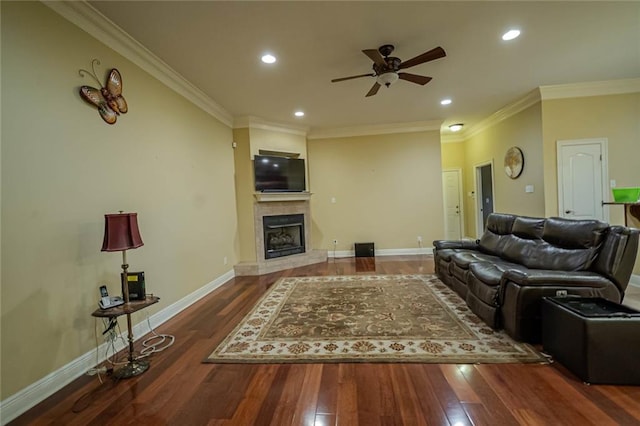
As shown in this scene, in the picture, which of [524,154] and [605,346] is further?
[524,154]

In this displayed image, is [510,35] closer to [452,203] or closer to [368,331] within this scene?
[368,331]

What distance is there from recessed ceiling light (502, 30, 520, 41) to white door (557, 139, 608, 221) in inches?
98.0

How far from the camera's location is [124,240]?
6.82ft

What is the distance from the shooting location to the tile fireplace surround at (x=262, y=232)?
202 inches

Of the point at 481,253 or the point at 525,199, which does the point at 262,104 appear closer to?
the point at 481,253

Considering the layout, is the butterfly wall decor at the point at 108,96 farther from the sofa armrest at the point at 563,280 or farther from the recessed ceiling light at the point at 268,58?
the sofa armrest at the point at 563,280

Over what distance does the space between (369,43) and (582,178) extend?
163 inches

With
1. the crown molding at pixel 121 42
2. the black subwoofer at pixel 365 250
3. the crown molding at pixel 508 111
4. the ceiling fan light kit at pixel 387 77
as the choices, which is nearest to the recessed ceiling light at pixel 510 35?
the ceiling fan light kit at pixel 387 77

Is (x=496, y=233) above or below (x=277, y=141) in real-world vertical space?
below

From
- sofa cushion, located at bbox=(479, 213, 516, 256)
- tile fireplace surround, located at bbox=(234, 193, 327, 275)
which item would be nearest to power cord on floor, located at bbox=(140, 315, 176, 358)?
tile fireplace surround, located at bbox=(234, 193, 327, 275)

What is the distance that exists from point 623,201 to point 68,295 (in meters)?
5.47

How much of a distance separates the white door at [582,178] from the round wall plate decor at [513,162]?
0.68m

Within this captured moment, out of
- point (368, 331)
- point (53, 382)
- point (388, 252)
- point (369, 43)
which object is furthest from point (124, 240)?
point (388, 252)

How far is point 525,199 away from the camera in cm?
511
